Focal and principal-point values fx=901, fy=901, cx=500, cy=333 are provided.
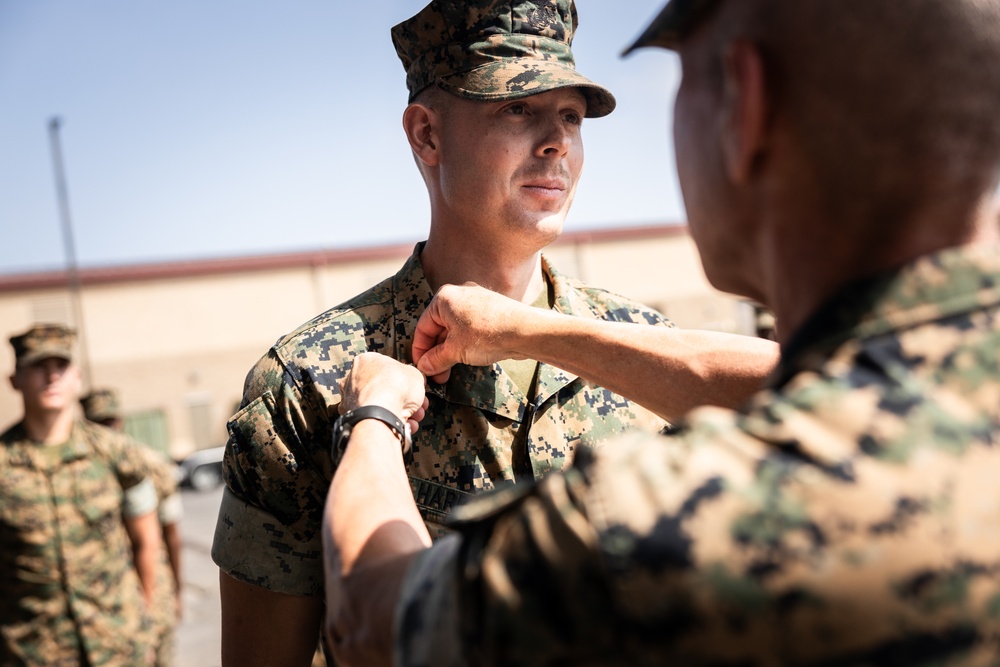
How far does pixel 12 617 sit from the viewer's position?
581 cm

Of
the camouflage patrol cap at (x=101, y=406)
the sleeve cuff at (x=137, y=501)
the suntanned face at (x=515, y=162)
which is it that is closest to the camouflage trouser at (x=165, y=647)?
the sleeve cuff at (x=137, y=501)

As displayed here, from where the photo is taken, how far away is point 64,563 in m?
5.93

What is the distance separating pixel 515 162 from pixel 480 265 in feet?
1.09

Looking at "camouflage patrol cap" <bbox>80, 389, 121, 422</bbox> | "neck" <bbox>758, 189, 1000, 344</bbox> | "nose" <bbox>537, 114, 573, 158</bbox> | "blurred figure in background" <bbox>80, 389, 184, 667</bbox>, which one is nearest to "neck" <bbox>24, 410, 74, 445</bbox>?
"blurred figure in background" <bbox>80, 389, 184, 667</bbox>

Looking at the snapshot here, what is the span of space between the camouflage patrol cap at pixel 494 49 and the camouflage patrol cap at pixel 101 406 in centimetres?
788

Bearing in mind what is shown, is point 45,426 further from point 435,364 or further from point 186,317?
point 186,317

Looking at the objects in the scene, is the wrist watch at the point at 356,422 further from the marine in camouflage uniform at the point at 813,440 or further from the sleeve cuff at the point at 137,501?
the sleeve cuff at the point at 137,501

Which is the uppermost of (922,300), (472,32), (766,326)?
(472,32)

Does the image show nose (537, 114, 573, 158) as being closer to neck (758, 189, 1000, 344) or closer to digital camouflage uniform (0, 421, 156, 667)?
neck (758, 189, 1000, 344)

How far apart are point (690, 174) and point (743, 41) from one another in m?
0.24

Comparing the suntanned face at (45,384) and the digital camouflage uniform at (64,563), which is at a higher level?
the suntanned face at (45,384)

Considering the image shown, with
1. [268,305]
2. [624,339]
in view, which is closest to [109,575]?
[624,339]

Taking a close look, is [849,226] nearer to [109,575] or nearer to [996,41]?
[996,41]

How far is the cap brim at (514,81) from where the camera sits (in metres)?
2.41
